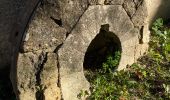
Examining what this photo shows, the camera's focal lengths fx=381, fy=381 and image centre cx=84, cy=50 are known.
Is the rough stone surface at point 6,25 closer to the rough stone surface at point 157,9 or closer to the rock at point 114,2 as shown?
the rock at point 114,2

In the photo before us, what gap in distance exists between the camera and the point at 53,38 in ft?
15.8

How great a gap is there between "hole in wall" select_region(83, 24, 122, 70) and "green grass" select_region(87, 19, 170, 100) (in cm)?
16

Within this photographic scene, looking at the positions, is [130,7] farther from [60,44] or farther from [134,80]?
[60,44]

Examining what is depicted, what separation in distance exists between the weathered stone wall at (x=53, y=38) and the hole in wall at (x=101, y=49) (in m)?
0.38

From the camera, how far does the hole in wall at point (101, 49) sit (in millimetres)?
6086

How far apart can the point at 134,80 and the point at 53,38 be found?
6.28 ft

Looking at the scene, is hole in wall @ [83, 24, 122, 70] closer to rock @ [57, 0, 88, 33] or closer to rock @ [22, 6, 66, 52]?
rock @ [57, 0, 88, 33]

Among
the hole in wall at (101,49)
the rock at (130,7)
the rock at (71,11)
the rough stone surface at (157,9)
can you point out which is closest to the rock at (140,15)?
the rock at (130,7)

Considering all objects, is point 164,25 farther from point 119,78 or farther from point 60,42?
point 60,42

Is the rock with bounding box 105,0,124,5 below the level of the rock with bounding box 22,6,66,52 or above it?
above

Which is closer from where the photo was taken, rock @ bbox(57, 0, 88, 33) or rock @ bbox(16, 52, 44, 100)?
rock @ bbox(16, 52, 44, 100)

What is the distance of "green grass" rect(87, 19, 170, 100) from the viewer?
573 centimetres

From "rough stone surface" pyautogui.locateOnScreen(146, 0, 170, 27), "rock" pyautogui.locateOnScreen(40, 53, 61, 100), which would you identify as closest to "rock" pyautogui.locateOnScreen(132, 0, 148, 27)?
"rough stone surface" pyautogui.locateOnScreen(146, 0, 170, 27)

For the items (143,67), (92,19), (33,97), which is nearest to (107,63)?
(143,67)
